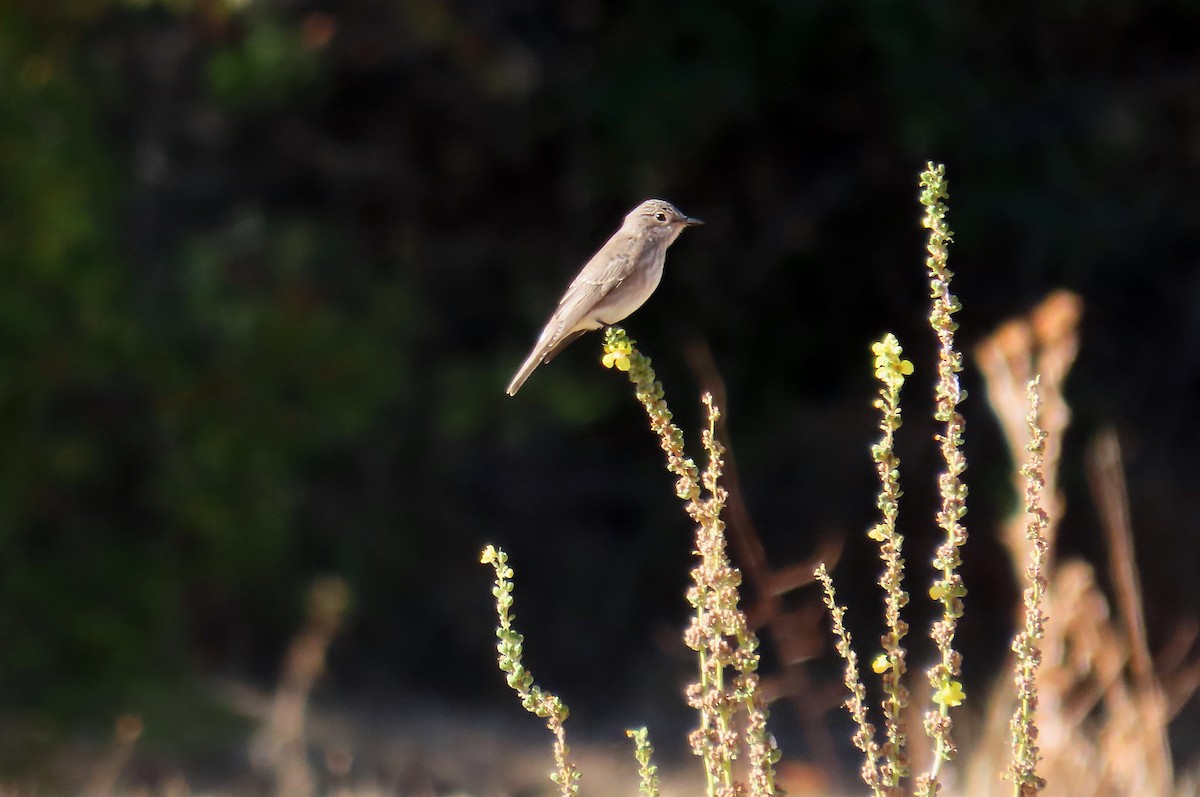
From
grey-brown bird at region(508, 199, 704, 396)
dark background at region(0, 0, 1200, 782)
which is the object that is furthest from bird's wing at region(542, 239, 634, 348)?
dark background at region(0, 0, 1200, 782)

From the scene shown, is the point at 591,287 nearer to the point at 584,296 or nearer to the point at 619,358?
the point at 584,296

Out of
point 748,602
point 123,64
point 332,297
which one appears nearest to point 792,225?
point 748,602

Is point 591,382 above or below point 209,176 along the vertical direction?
below

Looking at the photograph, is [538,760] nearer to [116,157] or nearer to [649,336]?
[649,336]

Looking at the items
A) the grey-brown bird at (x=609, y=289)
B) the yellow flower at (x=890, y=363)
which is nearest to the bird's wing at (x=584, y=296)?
the grey-brown bird at (x=609, y=289)

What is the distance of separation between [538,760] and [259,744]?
5.34 ft

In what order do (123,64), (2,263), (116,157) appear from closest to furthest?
(2,263)
(116,157)
(123,64)

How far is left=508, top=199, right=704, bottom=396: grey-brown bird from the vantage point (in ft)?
10.6

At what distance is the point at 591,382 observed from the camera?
9.67m

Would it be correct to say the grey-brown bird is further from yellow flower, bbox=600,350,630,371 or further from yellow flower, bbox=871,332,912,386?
yellow flower, bbox=871,332,912,386

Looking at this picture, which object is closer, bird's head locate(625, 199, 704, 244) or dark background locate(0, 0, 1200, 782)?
bird's head locate(625, 199, 704, 244)

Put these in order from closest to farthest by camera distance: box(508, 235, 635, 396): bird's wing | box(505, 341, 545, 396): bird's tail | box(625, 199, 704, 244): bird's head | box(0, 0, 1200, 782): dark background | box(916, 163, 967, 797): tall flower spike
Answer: box(916, 163, 967, 797): tall flower spike < box(505, 341, 545, 396): bird's tail < box(508, 235, 635, 396): bird's wing < box(625, 199, 704, 244): bird's head < box(0, 0, 1200, 782): dark background

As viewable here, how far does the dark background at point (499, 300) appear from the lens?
8.02 metres

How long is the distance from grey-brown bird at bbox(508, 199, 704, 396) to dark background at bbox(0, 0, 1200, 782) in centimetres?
480
